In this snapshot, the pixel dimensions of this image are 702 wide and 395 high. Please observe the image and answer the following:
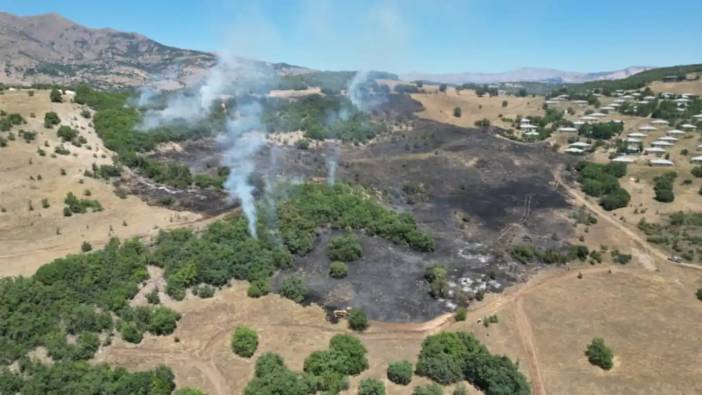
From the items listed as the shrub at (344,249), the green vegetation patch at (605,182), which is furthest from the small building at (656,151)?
the shrub at (344,249)

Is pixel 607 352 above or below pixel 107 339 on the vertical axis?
below

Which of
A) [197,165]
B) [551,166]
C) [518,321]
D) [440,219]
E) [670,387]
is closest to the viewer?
[670,387]

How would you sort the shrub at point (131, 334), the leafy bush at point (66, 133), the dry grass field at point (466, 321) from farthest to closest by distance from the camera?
the leafy bush at point (66, 133) → the shrub at point (131, 334) → the dry grass field at point (466, 321)

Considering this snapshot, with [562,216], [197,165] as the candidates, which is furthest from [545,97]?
[197,165]

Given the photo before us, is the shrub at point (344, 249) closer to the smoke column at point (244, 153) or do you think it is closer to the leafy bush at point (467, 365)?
the smoke column at point (244, 153)

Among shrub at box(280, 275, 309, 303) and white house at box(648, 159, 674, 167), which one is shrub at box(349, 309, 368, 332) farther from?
white house at box(648, 159, 674, 167)

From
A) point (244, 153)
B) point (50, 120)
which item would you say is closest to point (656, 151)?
point (244, 153)

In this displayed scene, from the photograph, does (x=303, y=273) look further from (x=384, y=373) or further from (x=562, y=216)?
(x=562, y=216)
